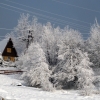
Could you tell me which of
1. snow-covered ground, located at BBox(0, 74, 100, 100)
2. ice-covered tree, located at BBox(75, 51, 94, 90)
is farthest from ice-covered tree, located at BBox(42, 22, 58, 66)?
snow-covered ground, located at BBox(0, 74, 100, 100)

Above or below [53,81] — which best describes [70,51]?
above

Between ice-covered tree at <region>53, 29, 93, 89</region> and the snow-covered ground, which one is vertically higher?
ice-covered tree at <region>53, 29, 93, 89</region>

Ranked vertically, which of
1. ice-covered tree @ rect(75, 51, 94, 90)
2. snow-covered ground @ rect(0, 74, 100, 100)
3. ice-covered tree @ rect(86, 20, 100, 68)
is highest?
ice-covered tree @ rect(86, 20, 100, 68)

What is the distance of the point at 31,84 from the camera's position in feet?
106

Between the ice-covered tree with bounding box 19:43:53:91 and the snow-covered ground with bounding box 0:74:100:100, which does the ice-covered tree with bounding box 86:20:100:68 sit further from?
the snow-covered ground with bounding box 0:74:100:100

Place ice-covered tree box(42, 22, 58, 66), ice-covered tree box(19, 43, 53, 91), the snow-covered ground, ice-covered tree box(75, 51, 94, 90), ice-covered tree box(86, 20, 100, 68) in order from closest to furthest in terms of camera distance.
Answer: the snow-covered ground < ice-covered tree box(75, 51, 94, 90) < ice-covered tree box(19, 43, 53, 91) < ice-covered tree box(42, 22, 58, 66) < ice-covered tree box(86, 20, 100, 68)

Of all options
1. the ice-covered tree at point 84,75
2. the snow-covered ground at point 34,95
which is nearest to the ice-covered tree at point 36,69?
the ice-covered tree at point 84,75

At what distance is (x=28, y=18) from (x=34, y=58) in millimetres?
29794

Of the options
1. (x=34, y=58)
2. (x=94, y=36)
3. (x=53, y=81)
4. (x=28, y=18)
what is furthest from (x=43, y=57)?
(x=28, y=18)

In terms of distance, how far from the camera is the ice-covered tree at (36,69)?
31498 mm

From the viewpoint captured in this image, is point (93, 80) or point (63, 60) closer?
point (93, 80)

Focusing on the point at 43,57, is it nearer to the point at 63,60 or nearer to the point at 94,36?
the point at 63,60

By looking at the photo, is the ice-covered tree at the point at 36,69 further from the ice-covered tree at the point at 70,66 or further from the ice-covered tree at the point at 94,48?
the ice-covered tree at the point at 94,48

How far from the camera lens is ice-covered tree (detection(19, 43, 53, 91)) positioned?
31.5 meters
